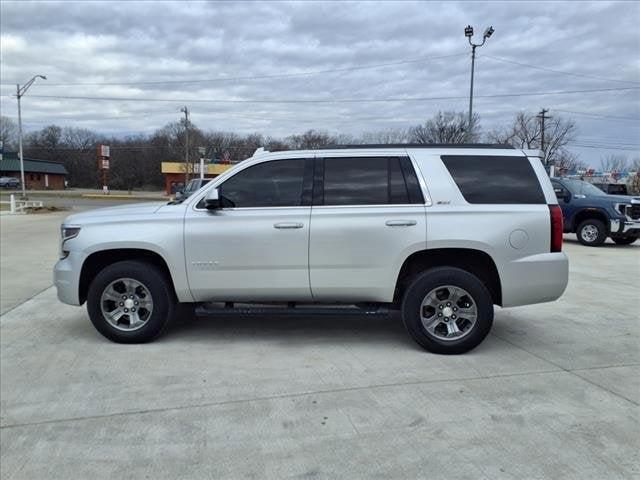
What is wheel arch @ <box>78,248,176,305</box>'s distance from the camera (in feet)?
17.9

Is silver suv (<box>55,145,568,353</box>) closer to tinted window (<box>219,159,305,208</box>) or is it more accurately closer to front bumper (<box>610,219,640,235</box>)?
tinted window (<box>219,159,305,208</box>)

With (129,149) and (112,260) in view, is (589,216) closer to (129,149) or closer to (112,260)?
(112,260)

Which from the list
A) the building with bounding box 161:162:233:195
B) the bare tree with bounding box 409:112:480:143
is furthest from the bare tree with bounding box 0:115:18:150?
the bare tree with bounding box 409:112:480:143

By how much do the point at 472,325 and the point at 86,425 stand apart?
336 cm

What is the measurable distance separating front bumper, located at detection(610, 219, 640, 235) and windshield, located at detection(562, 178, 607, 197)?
3.41 feet

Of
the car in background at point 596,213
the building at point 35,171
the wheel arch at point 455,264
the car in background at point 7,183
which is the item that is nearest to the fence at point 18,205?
the car in background at point 596,213

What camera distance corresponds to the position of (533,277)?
507 centimetres

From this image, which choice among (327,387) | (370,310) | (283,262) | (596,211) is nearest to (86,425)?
(327,387)

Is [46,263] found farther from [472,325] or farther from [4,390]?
[472,325]

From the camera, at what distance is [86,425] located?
3.80 meters

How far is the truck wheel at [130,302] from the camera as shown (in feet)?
17.5

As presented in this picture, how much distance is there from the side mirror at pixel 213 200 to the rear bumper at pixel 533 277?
2743mm

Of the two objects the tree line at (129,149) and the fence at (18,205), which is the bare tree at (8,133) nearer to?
the tree line at (129,149)

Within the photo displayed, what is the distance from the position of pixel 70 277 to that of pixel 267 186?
2157 mm
